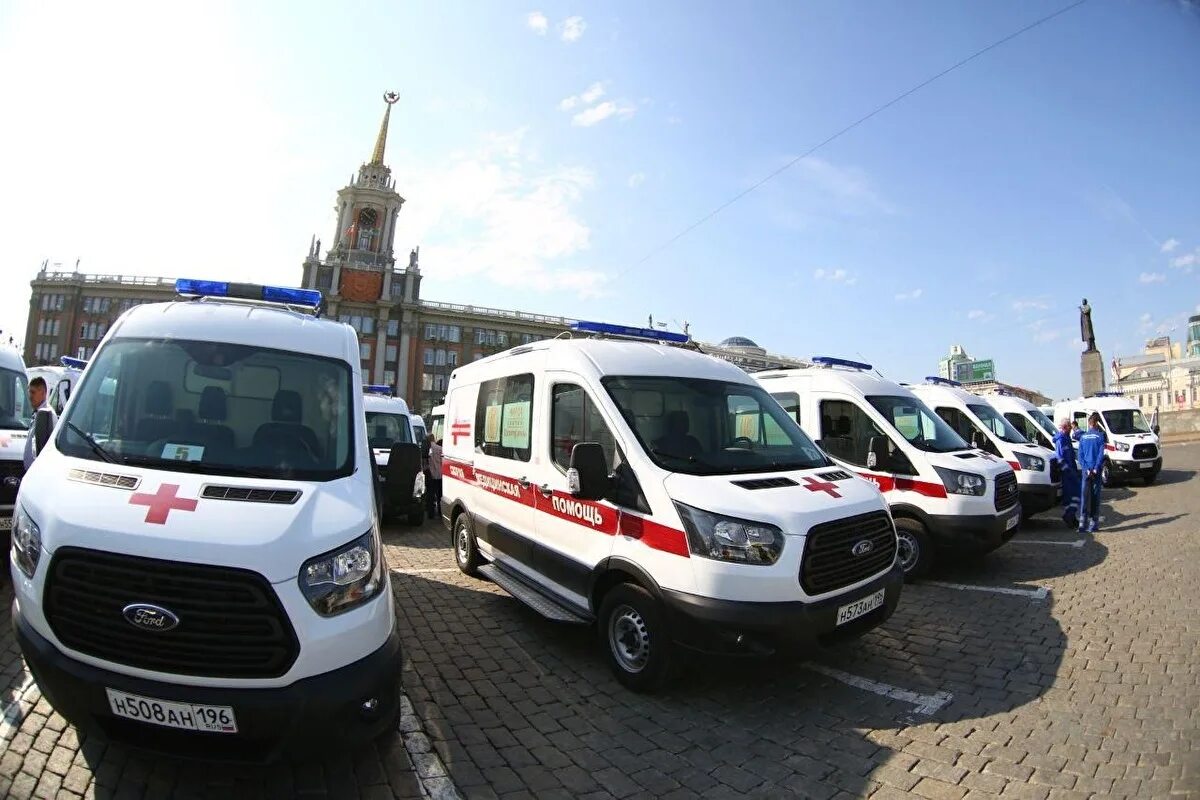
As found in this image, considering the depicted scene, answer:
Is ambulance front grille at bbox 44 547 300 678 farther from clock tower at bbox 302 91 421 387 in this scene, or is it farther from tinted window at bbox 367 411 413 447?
clock tower at bbox 302 91 421 387

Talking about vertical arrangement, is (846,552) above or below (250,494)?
A: below

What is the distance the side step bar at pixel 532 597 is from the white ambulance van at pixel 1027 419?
1270cm

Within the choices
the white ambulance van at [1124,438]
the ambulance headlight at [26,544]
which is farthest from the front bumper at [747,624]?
the white ambulance van at [1124,438]

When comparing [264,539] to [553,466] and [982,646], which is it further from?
[982,646]

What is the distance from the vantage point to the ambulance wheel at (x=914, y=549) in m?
6.62

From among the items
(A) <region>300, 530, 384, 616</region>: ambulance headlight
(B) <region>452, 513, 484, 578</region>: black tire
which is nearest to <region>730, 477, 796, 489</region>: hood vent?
(A) <region>300, 530, 384, 616</region>: ambulance headlight

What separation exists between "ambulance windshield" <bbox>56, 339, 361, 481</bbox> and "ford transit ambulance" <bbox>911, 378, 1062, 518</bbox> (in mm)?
9008

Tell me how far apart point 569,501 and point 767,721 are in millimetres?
2030

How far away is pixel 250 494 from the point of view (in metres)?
2.85

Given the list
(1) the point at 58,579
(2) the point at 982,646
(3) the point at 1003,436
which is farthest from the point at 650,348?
(3) the point at 1003,436

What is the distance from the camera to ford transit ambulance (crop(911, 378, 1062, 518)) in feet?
30.1

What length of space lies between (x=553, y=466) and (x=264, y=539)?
2558 millimetres

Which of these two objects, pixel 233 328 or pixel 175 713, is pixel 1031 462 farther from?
pixel 175 713

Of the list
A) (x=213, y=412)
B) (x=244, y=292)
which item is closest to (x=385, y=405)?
(x=244, y=292)
